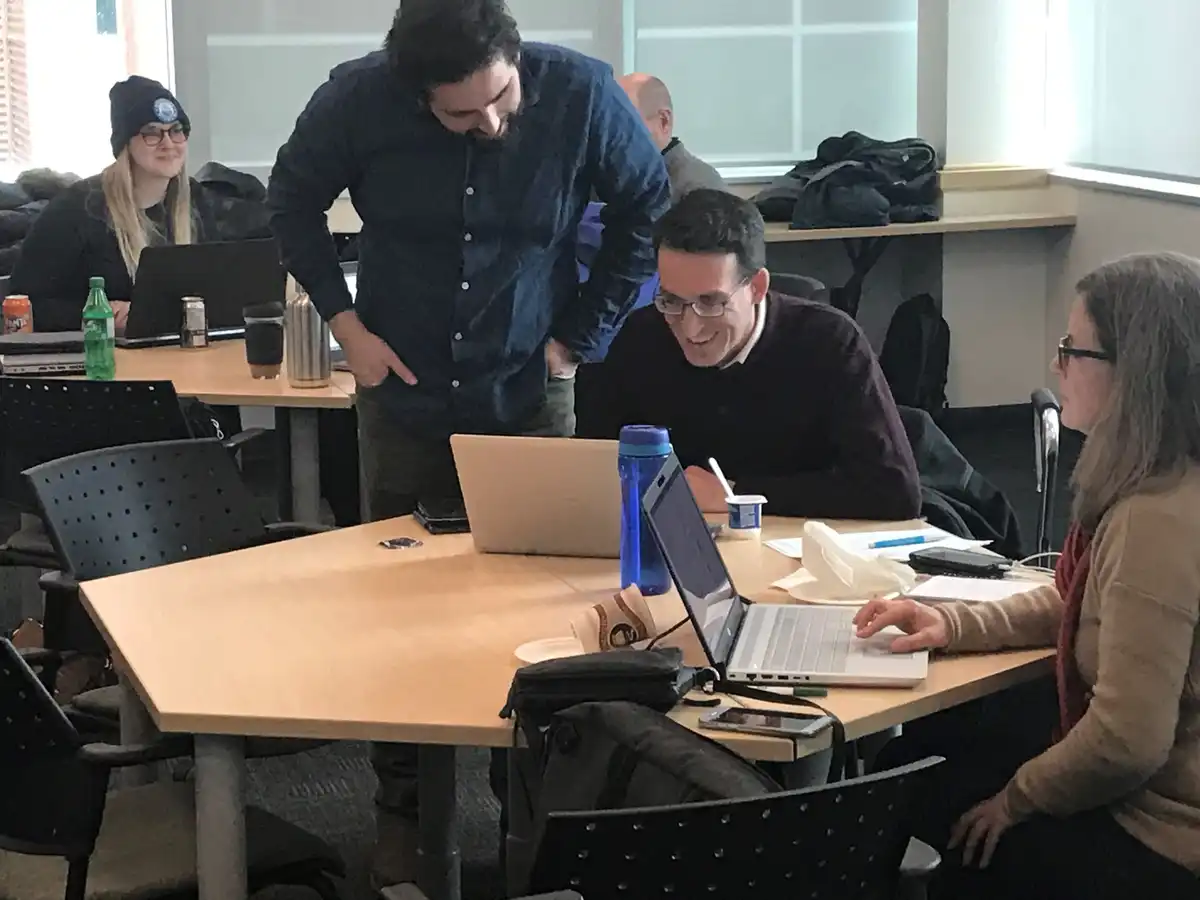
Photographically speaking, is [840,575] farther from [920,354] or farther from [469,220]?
[920,354]

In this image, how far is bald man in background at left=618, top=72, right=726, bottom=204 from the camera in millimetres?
4848

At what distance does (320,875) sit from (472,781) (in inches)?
43.8

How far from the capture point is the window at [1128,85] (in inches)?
219

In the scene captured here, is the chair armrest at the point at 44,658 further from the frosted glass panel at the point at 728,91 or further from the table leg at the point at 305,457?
the frosted glass panel at the point at 728,91

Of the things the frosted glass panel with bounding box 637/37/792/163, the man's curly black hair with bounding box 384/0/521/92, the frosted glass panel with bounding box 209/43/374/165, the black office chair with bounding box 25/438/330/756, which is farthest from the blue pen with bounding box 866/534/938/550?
the frosted glass panel with bounding box 637/37/792/163

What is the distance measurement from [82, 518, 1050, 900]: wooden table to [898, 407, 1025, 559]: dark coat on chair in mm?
636

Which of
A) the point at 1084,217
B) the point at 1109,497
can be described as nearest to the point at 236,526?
the point at 1109,497

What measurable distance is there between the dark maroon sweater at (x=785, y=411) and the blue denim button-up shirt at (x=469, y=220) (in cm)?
17

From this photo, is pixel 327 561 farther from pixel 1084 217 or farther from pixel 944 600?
pixel 1084 217

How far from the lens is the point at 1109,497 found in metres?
1.96

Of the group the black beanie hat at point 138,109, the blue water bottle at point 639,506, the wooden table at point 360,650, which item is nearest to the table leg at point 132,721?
the wooden table at point 360,650

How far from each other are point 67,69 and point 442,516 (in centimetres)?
395

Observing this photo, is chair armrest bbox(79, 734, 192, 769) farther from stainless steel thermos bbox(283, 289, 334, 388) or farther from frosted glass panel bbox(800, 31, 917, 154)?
frosted glass panel bbox(800, 31, 917, 154)

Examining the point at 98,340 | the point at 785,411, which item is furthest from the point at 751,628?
the point at 98,340
